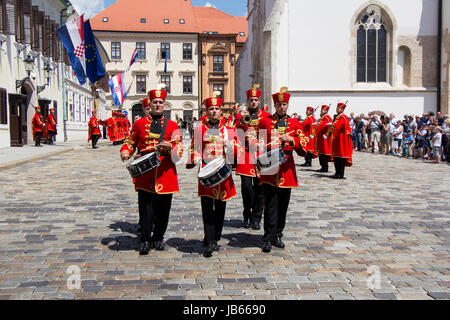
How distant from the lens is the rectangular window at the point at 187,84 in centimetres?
6153

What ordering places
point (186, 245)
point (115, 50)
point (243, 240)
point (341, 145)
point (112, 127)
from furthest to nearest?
point (115, 50) → point (112, 127) → point (341, 145) → point (243, 240) → point (186, 245)

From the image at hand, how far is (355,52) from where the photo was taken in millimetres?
30844

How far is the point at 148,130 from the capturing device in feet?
18.2

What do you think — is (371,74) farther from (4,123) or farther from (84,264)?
(84,264)

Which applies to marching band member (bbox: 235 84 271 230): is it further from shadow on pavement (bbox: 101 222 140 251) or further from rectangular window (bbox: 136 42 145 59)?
rectangular window (bbox: 136 42 145 59)

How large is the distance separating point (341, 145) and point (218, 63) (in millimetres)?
51255

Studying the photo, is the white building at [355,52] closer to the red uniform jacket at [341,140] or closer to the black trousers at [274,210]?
the red uniform jacket at [341,140]

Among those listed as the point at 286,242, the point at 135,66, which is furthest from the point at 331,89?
the point at 135,66

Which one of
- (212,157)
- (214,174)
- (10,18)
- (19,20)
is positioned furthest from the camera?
(19,20)

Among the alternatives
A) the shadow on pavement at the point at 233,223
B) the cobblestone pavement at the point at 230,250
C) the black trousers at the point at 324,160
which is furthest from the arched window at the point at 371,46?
the shadow on pavement at the point at 233,223

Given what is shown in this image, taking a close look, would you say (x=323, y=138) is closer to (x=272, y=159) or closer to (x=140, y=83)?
(x=272, y=159)

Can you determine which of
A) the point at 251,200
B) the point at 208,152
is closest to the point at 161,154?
the point at 208,152
